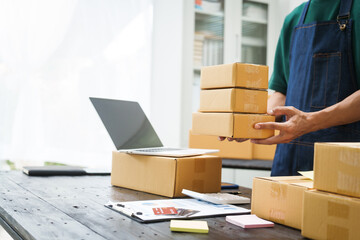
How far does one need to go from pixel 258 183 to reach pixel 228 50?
2.69 meters

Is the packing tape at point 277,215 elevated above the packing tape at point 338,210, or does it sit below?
below

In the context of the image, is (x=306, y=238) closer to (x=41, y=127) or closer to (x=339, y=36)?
(x=339, y=36)

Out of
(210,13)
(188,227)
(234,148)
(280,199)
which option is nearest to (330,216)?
(280,199)

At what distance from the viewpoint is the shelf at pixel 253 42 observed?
12.1 ft

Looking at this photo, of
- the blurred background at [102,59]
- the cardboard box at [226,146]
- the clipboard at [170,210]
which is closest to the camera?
the clipboard at [170,210]

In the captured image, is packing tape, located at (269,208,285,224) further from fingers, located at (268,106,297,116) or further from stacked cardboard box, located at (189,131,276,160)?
stacked cardboard box, located at (189,131,276,160)

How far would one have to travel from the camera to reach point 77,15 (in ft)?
10.2

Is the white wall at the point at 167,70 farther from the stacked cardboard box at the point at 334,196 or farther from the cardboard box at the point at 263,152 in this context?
the stacked cardboard box at the point at 334,196

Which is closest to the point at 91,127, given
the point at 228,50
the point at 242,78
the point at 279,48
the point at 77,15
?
the point at 77,15

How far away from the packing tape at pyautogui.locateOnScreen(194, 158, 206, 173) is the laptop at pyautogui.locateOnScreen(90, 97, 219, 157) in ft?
0.13

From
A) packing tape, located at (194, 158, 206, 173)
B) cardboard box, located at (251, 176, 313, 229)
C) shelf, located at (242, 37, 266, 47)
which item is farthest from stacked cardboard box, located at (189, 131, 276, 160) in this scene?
cardboard box, located at (251, 176, 313, 229)

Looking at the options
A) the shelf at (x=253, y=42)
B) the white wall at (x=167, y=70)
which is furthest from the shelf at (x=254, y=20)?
the white wall at (x=167, y=70)

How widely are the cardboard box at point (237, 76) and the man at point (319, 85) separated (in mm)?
109

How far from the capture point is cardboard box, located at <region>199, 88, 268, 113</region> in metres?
1.21
